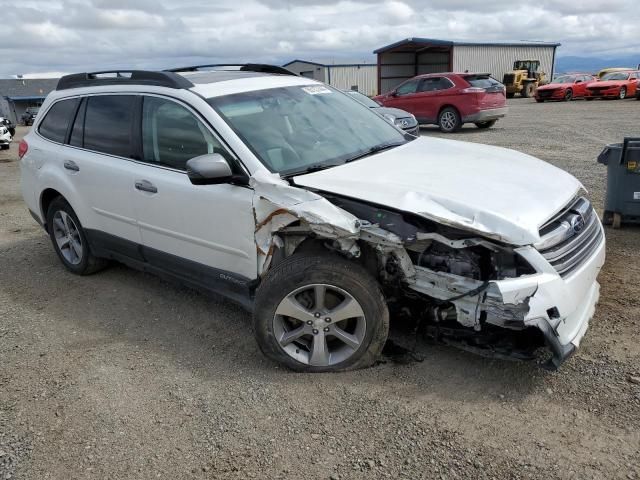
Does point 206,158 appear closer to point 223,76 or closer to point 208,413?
point 223,76

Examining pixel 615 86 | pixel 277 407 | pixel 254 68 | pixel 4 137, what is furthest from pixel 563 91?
pixel 277 407

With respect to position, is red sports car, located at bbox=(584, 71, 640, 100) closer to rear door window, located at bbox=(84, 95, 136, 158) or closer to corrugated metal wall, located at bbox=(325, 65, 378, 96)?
corrugated metal wall, located at bbox=(325, 65, 378, 96)

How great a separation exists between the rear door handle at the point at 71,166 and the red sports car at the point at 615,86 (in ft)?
90.2

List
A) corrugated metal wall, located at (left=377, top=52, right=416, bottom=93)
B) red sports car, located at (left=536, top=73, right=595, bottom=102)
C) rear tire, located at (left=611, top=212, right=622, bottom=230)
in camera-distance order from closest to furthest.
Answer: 1. rear tire, located at (left=611, top=212, right=622, bottom=230)
2. red sports car, located at (left=536, top=73, right=595, bottom=102)
3. corrugated metal wall, located at (left=377, top=52, right=416, bottom=93)

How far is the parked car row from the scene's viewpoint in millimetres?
25438

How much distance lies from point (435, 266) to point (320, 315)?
0.75 m

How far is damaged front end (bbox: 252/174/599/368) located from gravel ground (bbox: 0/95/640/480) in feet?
0.97

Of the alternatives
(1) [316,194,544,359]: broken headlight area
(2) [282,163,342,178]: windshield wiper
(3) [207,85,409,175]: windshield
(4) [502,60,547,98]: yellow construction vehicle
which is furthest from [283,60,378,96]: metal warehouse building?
(1) [316,194,544,359]: broken headlight area

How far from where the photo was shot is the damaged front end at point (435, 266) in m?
2.71

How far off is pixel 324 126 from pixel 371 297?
1.49 m

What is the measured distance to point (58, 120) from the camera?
16.3 ft

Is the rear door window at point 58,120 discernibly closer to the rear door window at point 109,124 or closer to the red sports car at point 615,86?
the rear door window at point 109,124

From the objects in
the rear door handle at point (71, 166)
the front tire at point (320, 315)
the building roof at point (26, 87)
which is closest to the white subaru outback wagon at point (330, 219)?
the front tire at point (320, 315)

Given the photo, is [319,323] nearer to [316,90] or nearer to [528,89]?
[316,90]
